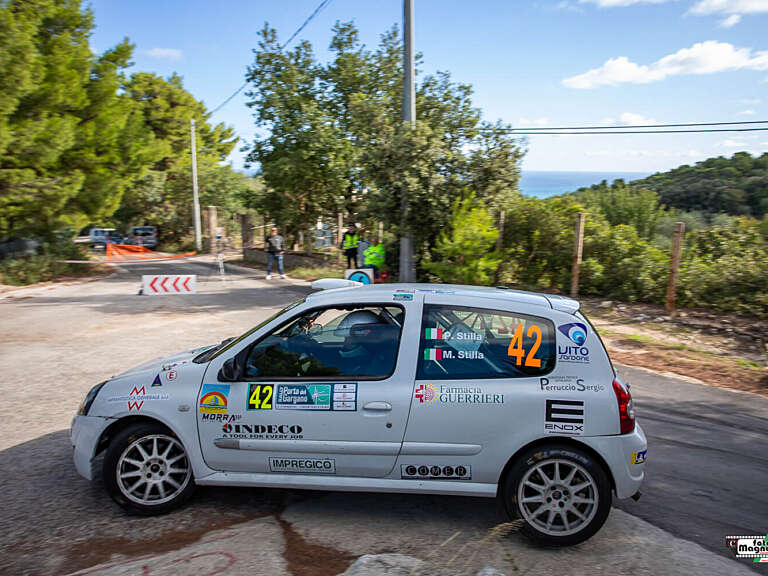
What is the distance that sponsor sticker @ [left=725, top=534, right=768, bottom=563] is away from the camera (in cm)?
359

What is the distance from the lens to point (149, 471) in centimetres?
402

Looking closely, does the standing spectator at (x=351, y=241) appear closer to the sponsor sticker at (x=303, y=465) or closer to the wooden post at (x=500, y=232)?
the wooden post at (x=500, y=232)

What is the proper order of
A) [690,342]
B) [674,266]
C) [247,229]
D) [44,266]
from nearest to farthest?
[690,342] → [674,266] → [44,266] → [247,229]

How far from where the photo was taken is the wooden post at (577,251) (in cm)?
1223

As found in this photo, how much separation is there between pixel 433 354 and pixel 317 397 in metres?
0.84

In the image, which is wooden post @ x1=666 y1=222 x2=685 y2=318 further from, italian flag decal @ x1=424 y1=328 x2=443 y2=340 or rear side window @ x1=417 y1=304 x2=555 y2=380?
italian flag decal @ x1=424 y1=328 x2=443 y2=340

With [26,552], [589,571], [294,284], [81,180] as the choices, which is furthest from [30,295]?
[589,571]

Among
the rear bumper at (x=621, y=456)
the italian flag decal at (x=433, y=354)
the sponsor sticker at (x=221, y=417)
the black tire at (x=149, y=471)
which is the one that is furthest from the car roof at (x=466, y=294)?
the black tire at (x=149, y=471)

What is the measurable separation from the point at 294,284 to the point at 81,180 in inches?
338

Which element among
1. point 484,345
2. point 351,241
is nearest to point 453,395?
point 484,345

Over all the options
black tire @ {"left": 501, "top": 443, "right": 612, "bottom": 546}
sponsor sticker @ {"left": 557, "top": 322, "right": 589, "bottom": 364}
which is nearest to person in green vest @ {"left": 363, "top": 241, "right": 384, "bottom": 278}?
sponsor sticker @ {"left": 557, "top": 322, "right": 589, "bottom": 364}

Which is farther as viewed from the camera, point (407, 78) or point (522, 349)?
point (407, 78)

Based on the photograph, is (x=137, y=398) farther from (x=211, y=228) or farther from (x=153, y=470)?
(x=211, y=228)

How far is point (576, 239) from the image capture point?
40.4 feet
